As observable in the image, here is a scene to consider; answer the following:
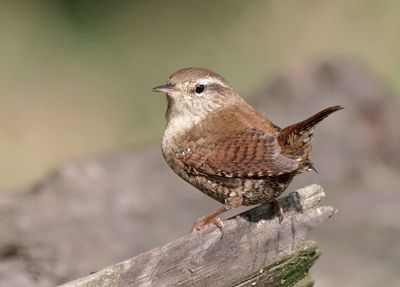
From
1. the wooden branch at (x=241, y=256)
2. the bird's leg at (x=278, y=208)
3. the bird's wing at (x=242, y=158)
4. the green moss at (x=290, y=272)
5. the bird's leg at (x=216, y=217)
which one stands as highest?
the bird's wing at (x=242, y=158)

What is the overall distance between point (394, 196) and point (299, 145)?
2503mm

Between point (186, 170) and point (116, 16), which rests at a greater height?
point (116, 16)

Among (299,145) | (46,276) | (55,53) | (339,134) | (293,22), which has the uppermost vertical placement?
(55,53)

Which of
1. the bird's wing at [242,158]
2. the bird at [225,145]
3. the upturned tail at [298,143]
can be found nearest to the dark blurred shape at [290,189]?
the bird at [225,145]

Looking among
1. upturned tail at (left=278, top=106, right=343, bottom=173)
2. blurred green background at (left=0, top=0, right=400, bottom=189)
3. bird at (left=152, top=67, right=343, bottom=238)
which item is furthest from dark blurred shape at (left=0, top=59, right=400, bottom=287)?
blurred green background at (left=0, top=0, right=400, bottom=189)

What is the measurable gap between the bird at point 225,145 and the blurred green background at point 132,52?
4.24m

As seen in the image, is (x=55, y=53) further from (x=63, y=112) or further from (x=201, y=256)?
(x=201, y=256)

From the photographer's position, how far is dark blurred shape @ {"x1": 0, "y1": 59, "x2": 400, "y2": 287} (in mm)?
5199

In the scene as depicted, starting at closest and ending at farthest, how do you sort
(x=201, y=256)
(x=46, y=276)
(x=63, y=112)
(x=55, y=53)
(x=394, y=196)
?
(x=201, y=256)
(x=46, y=276)
(x=394, y=196)
(x=63, y=112)
(x=55, y=53)

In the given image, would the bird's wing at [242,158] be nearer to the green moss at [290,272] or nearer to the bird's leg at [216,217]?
the bird's leg at [216,217]

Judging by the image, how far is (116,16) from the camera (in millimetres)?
10523

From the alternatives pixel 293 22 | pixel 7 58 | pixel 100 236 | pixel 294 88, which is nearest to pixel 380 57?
pixel 293 22

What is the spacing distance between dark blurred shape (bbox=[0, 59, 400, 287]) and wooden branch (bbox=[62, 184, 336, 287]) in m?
1.29

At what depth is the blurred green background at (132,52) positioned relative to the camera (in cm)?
913
